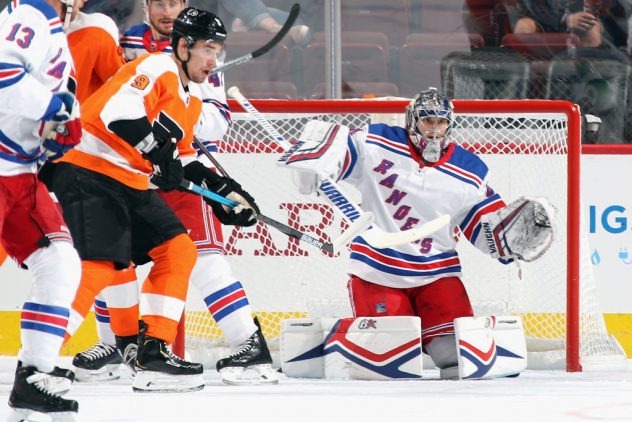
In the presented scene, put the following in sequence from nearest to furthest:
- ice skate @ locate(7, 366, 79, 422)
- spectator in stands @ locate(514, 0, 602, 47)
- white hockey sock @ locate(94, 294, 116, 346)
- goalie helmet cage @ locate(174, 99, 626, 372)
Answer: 1. ice skate @ locate(7, 366, 79, 422)
2. white hockey sock @ locate(94, 294, 116, 346)
3. goalie helmet cage @ locate(174, 99, 626, 372)
4. spectator in stands @ locate(514, 0, 602, 47)

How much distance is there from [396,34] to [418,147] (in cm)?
80

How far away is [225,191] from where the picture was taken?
3463 millimetres

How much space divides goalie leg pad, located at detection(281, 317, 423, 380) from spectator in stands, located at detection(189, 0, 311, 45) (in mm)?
1167

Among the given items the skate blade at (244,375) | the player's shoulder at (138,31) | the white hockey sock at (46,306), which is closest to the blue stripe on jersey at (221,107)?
the player's shoulder at (138,31)

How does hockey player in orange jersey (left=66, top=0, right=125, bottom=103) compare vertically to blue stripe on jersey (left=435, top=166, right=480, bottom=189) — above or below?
above

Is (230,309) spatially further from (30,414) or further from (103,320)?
(30,414)

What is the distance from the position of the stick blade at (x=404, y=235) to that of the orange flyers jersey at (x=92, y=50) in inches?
33.2

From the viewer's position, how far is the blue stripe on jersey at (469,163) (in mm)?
3836

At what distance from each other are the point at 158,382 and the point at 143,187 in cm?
50

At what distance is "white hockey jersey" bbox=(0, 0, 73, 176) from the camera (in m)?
2.54

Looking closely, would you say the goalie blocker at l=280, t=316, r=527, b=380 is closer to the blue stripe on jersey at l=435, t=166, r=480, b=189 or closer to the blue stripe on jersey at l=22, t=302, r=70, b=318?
the blue stripe on jersey at l=435, t=166, r=480, b=189

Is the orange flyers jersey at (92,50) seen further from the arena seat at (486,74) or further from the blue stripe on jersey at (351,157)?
the arena seat at (486,74)

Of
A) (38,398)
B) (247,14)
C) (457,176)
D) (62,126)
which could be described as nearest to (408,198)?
(457,176)

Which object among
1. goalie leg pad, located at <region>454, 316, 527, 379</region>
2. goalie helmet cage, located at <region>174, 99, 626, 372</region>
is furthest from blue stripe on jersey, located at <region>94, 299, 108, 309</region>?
goalie leg pad, located at <region>454, 316, 527, 379</region>
